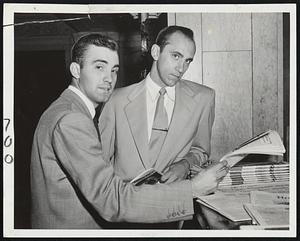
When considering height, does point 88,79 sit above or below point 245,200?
above

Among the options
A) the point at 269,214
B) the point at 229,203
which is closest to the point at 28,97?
the point at 229,203

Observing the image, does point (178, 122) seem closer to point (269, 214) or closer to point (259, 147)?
point (259, 147)

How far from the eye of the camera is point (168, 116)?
3.18 ft

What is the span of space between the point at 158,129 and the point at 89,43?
300 mm

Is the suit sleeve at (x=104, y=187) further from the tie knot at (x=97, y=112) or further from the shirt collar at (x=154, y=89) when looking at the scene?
the shirt collar at (x=154, y=89)

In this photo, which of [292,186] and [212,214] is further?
[292,186]

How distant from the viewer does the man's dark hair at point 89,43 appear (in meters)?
0.94

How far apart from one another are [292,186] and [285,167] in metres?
0.05

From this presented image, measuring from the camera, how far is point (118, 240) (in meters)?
0.97

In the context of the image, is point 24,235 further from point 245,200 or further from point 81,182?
point 245,200

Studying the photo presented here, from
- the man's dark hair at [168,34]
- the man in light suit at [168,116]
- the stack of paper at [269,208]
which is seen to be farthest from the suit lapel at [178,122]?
the stack of paper at [269,208]

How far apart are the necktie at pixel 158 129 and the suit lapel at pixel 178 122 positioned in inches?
0.5

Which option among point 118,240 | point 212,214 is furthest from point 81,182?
point 212,214

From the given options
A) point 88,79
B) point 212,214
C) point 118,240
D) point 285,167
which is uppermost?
point 88,79
